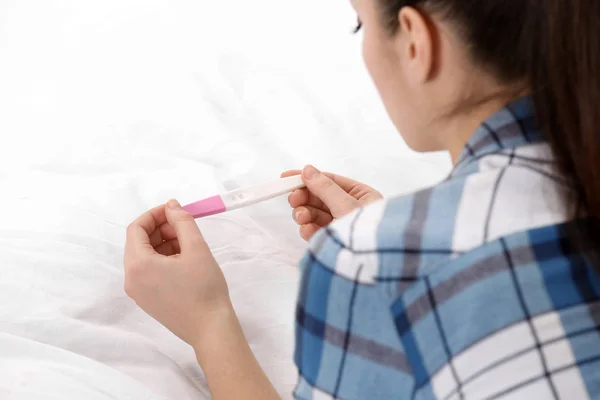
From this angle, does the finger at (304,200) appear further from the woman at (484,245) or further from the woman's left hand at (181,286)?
the woman at (484,245)

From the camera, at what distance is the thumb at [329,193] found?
0.69 m

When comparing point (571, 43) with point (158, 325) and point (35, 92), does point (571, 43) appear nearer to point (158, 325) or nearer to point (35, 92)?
point (158, 325)

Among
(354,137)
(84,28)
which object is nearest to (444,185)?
(354,137)

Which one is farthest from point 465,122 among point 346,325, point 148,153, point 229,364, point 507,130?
point 148,153

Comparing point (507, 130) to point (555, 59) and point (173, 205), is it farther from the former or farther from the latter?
point (173, 205)

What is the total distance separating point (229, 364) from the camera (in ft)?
1.81

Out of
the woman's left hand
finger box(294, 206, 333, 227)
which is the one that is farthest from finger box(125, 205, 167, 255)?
finger box(294, 206, 333, 227)

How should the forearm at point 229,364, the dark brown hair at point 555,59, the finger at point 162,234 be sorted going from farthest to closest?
the finger at point 162,234
the forearm at point 229,364
the dark brown hair at point 555,59

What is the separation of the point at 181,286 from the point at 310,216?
0.65ft

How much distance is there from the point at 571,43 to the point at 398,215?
0.44 feet

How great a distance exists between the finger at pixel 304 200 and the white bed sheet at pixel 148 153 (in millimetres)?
51

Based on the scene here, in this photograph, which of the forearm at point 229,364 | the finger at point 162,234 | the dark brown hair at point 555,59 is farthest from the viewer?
the finger at point 162,234

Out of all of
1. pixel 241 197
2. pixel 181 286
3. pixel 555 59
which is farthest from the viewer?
pixel 241 197

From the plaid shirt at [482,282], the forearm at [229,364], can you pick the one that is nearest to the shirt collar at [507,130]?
the plaid shirt at [482,282]
